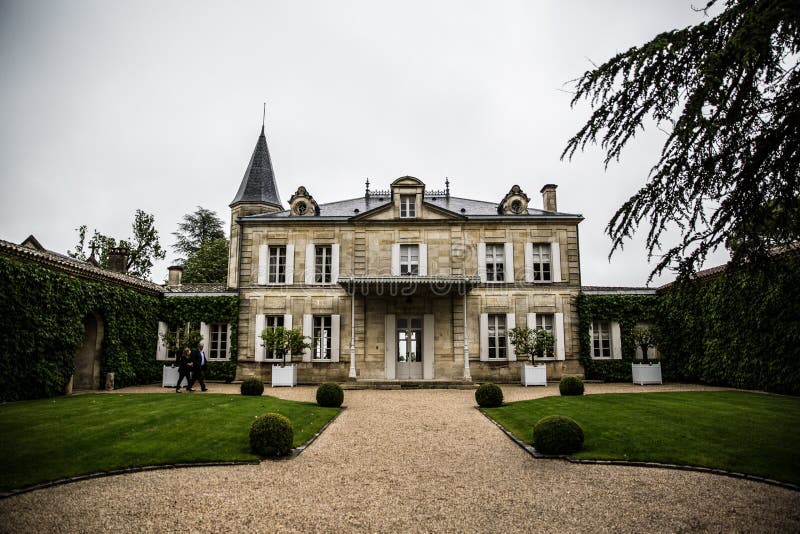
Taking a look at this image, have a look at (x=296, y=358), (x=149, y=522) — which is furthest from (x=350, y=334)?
(x=149, y=522)

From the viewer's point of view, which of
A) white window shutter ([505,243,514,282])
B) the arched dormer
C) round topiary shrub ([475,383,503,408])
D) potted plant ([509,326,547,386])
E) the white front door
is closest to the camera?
round topiary shrub ([475,383,503,408])

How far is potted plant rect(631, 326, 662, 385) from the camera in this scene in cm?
1606

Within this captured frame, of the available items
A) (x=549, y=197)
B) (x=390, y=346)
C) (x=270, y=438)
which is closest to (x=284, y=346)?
(x=390, y=346)

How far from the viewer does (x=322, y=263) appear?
1794 cm

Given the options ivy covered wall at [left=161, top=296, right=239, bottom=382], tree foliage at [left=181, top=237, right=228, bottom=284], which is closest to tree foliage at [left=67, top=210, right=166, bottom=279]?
tree foliage at [left=181, top=237, right=228, bottom=284]

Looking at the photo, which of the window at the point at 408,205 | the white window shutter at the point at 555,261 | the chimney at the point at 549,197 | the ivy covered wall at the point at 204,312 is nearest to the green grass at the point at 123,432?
the ivy covered wall at the point at 204,312

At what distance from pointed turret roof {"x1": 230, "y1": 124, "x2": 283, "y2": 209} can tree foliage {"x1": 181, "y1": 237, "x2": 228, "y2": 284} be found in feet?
39.6

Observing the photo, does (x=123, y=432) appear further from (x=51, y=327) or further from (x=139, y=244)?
(x=139, y=244)

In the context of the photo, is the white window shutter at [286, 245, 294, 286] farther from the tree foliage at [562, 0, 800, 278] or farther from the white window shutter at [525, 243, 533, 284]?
the tree foliage at [562, 0, 800, 278]

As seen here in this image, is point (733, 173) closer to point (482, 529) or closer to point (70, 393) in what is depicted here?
point (482, 529)

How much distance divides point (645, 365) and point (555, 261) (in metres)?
4.78

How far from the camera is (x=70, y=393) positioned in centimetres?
1252

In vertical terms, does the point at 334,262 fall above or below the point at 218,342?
above

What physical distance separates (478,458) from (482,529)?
262cm
